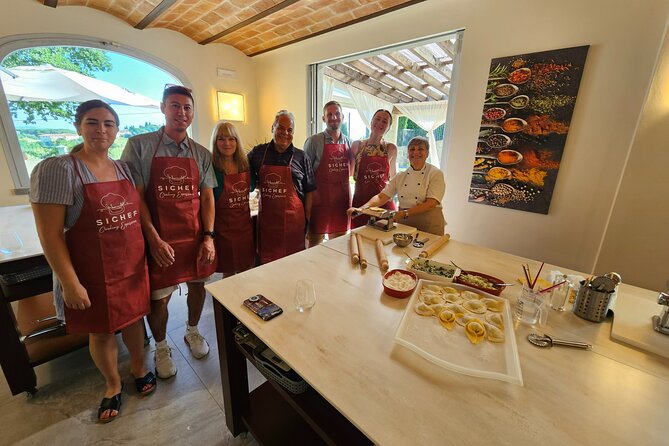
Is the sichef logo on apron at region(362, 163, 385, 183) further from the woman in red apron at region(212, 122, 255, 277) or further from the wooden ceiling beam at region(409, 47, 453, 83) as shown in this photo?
the wooden ceiling beam at region(409, 47, 453, 83)

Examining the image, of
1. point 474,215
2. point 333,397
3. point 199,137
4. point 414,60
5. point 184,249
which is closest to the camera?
point 333,397

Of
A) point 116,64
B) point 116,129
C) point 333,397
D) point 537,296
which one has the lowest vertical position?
point 333,397

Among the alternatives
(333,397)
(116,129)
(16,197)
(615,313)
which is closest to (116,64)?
(16,197)

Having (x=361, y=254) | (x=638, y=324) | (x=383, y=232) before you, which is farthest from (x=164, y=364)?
(x=638, y=324)

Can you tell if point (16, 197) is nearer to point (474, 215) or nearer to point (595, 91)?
point (474, 215)

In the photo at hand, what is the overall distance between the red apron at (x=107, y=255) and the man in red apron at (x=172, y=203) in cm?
14

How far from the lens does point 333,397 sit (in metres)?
0.65

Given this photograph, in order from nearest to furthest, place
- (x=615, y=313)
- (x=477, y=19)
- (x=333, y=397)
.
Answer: (x=333, y=397) → (x=615, y=313) → (x=477, y=19)

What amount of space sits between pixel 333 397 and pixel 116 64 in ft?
12.6

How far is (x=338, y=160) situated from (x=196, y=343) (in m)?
1.67

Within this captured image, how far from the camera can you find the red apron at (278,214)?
189 centimetres

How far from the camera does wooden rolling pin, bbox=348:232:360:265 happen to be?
4.40 feet

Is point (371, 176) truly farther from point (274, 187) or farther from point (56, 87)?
point (56, 87)

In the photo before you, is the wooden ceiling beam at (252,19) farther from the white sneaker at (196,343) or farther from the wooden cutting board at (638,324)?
the wooden cutting board at (638,324)
